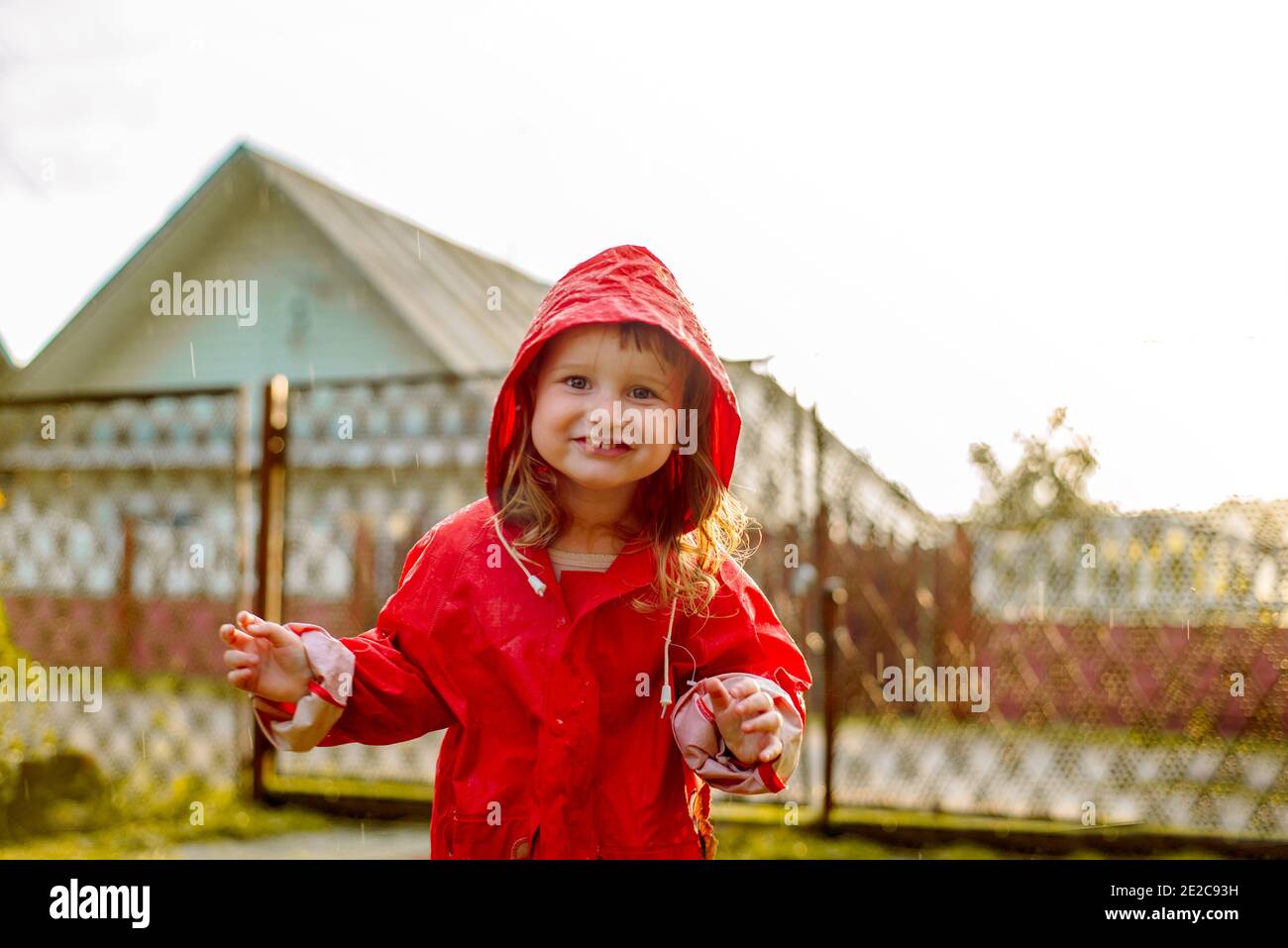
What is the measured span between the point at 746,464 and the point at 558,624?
2.99m

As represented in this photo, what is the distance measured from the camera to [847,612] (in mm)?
4570

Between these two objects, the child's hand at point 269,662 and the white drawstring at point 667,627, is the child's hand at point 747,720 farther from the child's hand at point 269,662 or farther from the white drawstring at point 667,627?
the child's hand at point 269,662

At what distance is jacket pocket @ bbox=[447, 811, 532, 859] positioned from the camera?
5.15 feet

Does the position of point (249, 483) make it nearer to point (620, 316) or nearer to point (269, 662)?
point (269, 662)

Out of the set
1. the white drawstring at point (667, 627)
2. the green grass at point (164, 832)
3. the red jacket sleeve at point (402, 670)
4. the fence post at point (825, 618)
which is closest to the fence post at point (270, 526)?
the green grass at point (164, 832)

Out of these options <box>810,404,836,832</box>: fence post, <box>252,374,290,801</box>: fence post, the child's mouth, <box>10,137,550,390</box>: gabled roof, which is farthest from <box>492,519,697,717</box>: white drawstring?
<box>10,137,550,390</box>: gabled roof

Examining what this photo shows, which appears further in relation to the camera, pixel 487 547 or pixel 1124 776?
pixel 1124 776

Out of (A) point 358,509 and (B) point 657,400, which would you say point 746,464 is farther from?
(B) point 657,400

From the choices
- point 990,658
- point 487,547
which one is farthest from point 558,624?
point 990,658

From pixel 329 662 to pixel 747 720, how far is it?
0.64m

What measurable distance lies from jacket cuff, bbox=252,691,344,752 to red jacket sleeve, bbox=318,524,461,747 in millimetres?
36

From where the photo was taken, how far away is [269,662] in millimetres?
1484

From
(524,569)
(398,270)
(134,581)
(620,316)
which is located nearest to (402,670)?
(524,569)

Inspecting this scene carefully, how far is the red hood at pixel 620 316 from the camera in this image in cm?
160
